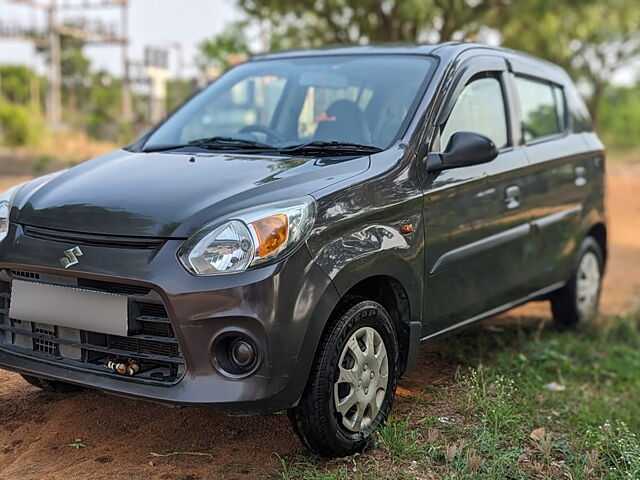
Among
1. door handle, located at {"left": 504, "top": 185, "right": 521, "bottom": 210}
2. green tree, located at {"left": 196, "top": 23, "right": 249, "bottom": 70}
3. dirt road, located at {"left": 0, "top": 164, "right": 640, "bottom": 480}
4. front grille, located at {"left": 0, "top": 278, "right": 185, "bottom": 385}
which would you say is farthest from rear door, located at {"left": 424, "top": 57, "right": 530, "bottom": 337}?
green tree, located at {"left": 196, "top": 23, "right": 249, "bottom": 70}

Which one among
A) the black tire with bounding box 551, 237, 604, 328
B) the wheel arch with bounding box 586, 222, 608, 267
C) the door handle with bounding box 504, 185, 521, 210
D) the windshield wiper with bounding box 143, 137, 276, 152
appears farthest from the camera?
the wheel arch with bounding box 586, 222, 608, 267

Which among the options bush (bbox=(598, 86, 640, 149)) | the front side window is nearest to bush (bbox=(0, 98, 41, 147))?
the front side window

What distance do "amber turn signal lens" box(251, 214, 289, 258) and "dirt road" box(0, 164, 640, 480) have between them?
913 mm

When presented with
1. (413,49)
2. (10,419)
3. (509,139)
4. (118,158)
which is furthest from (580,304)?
(10,419)

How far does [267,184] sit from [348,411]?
96 centimetres

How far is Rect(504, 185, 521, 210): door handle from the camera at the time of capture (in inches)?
182

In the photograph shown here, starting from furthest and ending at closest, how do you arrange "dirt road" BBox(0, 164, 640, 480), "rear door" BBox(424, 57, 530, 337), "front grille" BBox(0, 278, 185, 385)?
"rear door" BBox(424, 57, 530, 337)
"dirt road" BBox(0, 164, 640, 480)
"front grille" BBox(0, 278, 185, 385)

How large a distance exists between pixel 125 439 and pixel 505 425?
1678 mm

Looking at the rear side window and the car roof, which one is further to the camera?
the rear side window

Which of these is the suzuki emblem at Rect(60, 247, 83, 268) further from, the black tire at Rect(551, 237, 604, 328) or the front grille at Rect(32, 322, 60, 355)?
the black tire at Rect(551, 237, 604, 328)

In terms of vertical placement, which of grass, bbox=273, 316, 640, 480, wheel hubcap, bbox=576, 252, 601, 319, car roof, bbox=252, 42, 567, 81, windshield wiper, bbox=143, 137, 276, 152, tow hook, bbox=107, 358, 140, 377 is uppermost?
car roof, bbox=252, 42, 567, 81

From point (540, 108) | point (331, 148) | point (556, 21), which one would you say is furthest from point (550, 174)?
point (556, 21)

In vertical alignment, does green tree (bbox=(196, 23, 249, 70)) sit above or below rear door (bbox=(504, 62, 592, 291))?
above

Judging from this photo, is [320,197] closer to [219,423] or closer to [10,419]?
[219,423]
